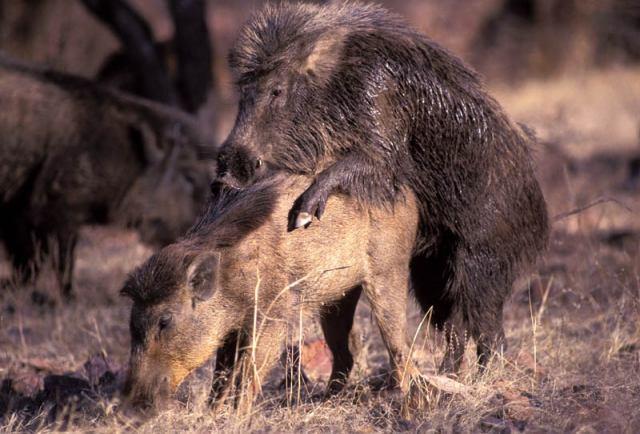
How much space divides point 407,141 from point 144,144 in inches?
164

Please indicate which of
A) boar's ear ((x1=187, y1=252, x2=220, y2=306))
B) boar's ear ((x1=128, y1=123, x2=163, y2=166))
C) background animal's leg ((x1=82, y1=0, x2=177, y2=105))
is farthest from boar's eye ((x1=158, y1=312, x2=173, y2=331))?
background animal's leg ((x1=82, y1=0, x2=177, y2=105))

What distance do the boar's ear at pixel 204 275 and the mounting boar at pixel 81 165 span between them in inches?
150

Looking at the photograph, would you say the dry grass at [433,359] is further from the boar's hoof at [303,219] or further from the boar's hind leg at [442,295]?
the boar's hoof at [303,219]

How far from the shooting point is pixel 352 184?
5.66 metres

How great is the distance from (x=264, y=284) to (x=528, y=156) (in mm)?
1882

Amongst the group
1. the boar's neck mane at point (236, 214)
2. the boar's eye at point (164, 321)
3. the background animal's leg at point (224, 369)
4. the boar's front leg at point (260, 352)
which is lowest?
the background animal's leg at point (224, 369)

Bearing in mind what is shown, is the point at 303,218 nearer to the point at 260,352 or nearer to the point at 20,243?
the point at 260,352

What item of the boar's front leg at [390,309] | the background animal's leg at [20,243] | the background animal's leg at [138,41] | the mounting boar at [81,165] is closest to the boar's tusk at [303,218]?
the boar's front leg at [390,309]

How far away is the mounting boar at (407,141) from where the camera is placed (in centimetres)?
581

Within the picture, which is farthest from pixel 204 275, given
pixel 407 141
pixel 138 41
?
pixel 138 41

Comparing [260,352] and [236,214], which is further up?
[236,214]

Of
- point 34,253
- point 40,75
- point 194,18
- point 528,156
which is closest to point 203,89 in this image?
point 194,18

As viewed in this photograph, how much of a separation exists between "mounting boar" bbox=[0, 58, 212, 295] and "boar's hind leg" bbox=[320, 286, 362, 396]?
3377mm

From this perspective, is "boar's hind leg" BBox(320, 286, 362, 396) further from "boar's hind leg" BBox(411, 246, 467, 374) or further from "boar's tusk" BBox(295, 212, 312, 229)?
"boar's tusk" BBox(295, 212, 312, 229)
